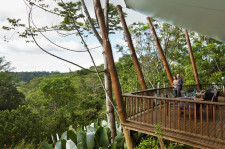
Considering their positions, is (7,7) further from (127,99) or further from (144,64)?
(144,64)

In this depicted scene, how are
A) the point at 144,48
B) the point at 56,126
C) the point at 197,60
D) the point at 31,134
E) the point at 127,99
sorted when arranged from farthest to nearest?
the point at 197,60 < the point at 144,48 < the point at 56,126 < the point at 31,134 < the point at 127,99

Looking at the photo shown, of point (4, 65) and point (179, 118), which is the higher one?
point (4, 65)

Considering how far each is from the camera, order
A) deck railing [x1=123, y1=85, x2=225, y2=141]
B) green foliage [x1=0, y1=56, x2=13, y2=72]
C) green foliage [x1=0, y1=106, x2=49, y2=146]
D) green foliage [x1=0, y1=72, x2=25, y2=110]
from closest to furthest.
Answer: deck railing [x1=123, y1=85, x2=225, y2=141] → green foliage [x1=0, y1=106, x2=49, y2=146] → green foliage [x1=0, y1=72, x2=25, y2=110] → green foliage [x1=0, y1=56, x2=13, y2=72]

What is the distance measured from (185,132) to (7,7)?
16.6 ft

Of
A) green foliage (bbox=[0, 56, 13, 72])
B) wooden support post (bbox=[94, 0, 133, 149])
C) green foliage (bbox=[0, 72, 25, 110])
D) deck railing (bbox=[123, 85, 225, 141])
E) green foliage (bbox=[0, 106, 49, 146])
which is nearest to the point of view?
deck railing (bbox=[123, 85, 225, 141])

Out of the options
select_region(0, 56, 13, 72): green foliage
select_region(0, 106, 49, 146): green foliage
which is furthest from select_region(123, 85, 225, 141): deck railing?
select_region(0, 56, 13, 72): green foliage

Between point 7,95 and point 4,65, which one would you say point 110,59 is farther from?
point 4,65

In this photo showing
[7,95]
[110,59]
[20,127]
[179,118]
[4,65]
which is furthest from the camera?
[4,65]

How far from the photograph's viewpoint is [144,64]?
41.6 feet

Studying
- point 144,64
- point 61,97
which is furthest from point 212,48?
point 61,97

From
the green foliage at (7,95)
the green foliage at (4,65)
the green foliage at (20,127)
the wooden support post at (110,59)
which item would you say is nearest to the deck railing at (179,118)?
the wooden support post at (110,59)

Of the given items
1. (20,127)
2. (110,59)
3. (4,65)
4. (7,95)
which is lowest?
(20,127)

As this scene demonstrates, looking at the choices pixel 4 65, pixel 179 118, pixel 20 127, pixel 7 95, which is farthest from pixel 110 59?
pixel 4 65

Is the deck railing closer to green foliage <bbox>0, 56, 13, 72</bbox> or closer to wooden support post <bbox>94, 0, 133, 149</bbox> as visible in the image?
wooden support post <bbox>94, 0, 133, 149</bbox>
